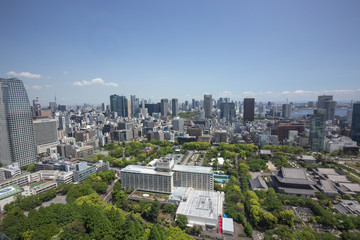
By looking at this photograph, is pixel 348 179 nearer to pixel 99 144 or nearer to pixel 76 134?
pixel 99 144

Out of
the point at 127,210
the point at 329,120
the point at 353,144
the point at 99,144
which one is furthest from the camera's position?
the point at 329,120

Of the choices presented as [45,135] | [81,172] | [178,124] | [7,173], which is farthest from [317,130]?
[45,135]

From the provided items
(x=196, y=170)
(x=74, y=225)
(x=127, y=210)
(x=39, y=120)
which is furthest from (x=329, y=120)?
(x=39, y=120)

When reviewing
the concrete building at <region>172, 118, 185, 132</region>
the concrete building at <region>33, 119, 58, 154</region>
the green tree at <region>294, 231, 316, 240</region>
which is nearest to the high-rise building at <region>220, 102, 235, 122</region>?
the concrete building at <region>172, 118, 185, 132</region>

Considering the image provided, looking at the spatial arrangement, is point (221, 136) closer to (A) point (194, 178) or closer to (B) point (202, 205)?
(A) point (194, 178)

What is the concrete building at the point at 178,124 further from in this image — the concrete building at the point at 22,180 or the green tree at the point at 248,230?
the green tree at the point at 248,230

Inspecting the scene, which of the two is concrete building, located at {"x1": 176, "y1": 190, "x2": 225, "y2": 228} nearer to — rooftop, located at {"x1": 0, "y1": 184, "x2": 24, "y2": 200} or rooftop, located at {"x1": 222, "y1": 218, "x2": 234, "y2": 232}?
rooftop, located at {"x1": 222, "y1": 218, "x2": 234, "y2": 232}
